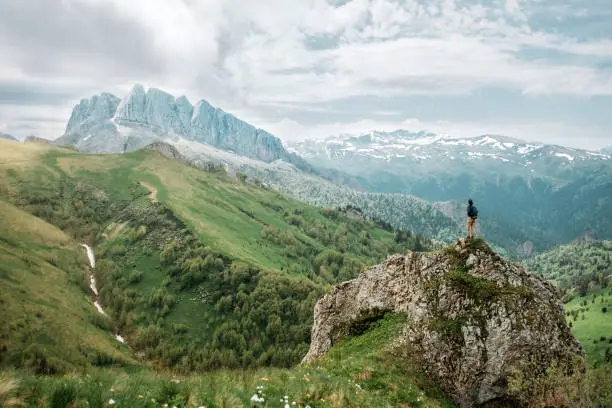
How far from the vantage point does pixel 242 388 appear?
49.3ft

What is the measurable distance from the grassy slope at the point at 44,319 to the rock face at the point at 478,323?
129m

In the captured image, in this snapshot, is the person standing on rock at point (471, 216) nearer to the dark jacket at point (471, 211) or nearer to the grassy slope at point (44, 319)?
the dark jacket at point (471, 211)

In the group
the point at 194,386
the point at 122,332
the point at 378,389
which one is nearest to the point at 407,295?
the point at 378,389

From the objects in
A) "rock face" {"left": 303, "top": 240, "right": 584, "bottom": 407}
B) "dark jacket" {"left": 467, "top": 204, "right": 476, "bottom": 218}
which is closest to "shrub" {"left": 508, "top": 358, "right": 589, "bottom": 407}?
"rock face" {"left": 303, "top": 240, "right": 584, "bottom": 407}

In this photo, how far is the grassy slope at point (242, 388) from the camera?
11.1 meters

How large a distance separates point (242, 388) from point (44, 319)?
164 meters

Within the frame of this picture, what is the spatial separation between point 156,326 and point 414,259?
→ 158355 mm

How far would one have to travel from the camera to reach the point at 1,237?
18800 centimetres

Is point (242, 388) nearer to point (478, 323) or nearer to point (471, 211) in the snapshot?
point (478, 323)

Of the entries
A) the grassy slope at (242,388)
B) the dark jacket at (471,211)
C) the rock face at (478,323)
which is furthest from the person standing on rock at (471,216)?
the grassy slope at (242,388)

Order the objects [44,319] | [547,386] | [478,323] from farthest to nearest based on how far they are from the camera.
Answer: [44,319] < [478,323] < [547,386]

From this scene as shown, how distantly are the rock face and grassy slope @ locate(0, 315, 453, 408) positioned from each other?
3.32 meters

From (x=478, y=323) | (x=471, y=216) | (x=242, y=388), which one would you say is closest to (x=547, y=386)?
(x=478, y=323)

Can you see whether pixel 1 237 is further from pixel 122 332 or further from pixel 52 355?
pixel 52 355
